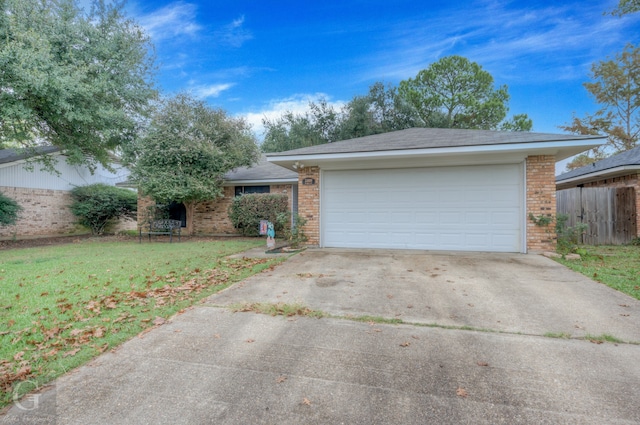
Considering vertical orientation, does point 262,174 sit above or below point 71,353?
above

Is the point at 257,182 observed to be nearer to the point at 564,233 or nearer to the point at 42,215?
the point at 42,215

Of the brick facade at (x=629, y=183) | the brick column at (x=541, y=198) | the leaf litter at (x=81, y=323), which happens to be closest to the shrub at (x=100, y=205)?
the leaf litter at (x=81, y=323)

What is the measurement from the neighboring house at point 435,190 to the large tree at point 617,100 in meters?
18.8

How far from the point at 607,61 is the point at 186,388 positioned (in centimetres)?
2888

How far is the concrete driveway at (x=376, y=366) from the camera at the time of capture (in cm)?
199

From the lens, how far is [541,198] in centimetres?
744

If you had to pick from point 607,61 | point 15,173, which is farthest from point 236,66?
point 607,61

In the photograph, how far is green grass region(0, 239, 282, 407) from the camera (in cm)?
271

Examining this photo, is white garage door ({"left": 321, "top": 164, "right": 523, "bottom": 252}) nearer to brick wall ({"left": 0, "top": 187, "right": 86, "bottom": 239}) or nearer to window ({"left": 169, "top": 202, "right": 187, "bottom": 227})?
window ({"left": 169, "top": 202, "right": 187, "bottom": 227})

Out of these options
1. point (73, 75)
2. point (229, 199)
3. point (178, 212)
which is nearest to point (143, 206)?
point (178, 212)

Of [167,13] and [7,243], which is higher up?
[167,13]

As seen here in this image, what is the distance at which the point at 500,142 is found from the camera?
7055 mm

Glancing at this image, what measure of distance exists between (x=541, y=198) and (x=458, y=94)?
19946 mm

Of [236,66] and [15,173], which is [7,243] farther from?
[236,66]
